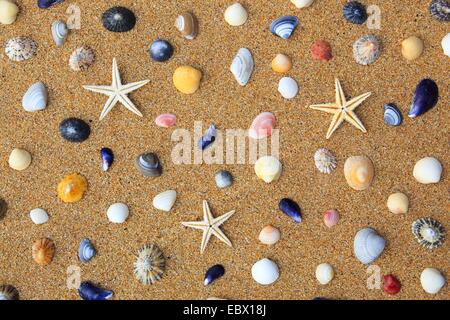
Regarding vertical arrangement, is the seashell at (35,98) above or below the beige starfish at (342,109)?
above

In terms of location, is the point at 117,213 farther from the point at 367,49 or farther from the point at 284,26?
the point at 367,49

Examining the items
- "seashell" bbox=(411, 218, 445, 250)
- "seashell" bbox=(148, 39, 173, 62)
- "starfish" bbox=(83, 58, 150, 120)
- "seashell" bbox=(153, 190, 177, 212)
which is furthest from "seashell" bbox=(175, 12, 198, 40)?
"seashell" bbox=(411, 218, 445, 250)

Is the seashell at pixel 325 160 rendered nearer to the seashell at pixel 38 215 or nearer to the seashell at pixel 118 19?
the seashell at pixel 118 19

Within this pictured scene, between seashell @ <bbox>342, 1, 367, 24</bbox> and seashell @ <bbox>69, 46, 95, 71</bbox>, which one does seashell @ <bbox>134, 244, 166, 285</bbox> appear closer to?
seashell @ <bbox>69, 46, 95, 71</bbox>

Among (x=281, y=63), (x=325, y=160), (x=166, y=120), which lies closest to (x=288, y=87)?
(x=281, y=63)

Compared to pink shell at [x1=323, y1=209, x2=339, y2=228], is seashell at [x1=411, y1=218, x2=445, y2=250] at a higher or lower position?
lower

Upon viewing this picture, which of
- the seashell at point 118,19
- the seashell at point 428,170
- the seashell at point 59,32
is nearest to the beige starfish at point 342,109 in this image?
the seashell at point 428,170
